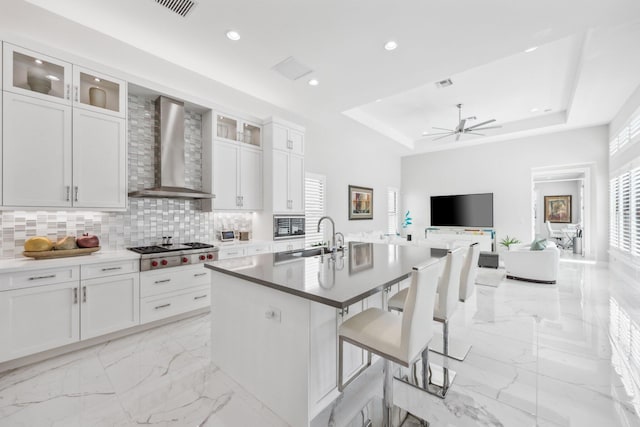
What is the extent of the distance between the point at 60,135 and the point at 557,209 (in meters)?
13.6

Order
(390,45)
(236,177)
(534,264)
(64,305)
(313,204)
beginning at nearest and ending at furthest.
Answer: (64,305) < (390,45) < (236,177) < (534,264) < (313,204)

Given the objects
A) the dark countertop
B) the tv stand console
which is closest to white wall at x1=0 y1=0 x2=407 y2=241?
the tv stand console

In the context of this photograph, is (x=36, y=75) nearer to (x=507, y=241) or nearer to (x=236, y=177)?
(x=236, y=177)

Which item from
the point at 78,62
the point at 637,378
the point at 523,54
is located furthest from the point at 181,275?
the point at 523,54

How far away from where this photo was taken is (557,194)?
10.1 m

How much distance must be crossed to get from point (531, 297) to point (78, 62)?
6.32 metres

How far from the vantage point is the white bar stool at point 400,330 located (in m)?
1.39

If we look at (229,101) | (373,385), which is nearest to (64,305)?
(373,385)

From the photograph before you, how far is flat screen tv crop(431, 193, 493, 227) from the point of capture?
24.5 feet

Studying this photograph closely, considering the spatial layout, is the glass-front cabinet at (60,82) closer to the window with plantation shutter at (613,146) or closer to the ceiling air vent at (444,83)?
the ceiling air vent at (444,83)

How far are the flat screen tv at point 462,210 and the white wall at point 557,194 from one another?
4.05 m

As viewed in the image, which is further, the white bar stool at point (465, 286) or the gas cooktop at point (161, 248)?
the gas cooktop at point (161, 248)

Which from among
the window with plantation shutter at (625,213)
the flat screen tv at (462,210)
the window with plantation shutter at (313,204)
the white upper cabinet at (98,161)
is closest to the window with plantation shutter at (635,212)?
the window with plantation shutter at (625,213)

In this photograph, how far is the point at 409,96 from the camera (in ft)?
16.7
